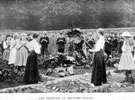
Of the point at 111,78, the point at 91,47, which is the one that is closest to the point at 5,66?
the point at 91,47

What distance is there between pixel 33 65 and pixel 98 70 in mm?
1082

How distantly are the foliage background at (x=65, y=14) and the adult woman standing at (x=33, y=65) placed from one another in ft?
0.90

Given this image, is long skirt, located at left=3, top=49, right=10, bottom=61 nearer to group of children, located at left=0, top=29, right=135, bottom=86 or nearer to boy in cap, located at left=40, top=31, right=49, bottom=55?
→ group of children, located at left=0, top=29, right=135, bottom=86

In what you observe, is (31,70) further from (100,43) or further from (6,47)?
(100,43)

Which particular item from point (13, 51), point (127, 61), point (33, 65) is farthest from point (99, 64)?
point (13, 51)

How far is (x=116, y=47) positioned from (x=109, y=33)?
0.26m

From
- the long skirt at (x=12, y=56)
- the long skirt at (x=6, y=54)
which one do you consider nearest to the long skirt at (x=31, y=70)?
the long skirt at (x=12, y=56)

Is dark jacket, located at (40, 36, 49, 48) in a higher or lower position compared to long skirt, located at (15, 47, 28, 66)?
higher

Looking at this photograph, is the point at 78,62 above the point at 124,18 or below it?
below

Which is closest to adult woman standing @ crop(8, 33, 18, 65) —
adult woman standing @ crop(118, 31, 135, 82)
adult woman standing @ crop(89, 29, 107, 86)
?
adult woman standing @ crop(89, 29, 107, 86)

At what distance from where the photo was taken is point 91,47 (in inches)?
178

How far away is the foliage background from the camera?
4508 millimetres

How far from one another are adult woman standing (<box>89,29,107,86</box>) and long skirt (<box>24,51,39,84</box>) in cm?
94
